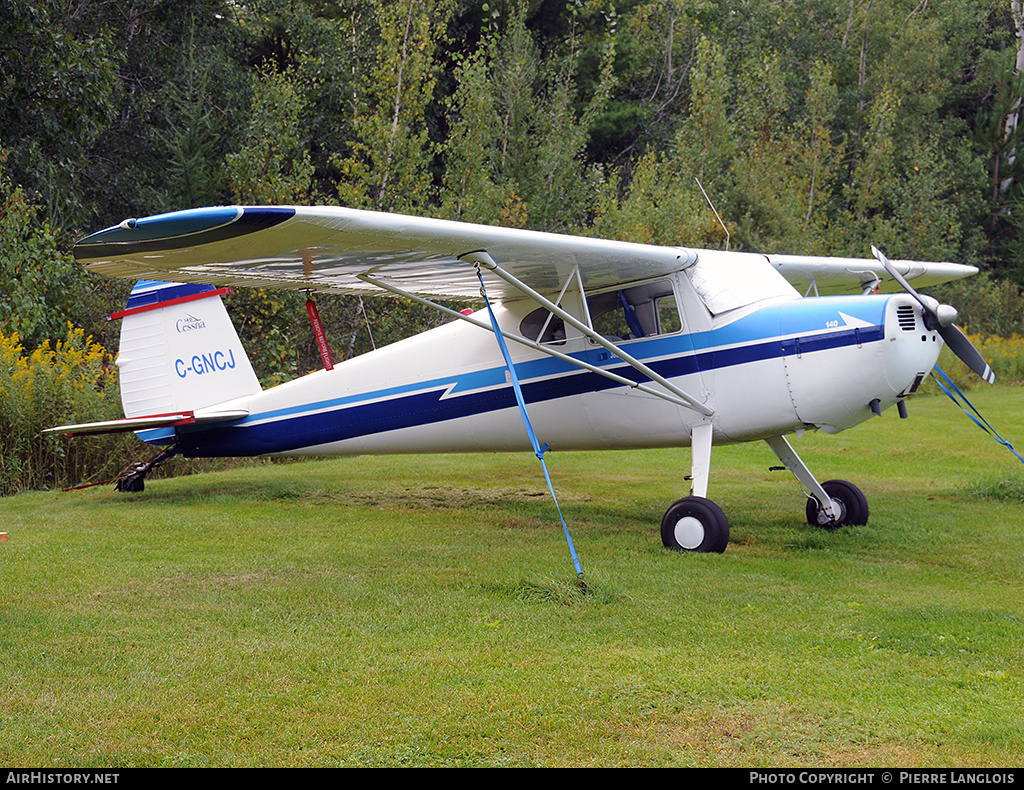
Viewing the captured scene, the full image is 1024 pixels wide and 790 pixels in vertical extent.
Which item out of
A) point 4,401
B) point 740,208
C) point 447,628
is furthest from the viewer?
point 740,208

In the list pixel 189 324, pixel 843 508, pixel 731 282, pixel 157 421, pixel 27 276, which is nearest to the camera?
pixel 731 282

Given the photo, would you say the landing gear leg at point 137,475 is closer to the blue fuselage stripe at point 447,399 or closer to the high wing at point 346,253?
the blue fuselage stripe at point 447,399

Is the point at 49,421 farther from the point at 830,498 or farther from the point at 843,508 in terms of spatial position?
the point at 843,508

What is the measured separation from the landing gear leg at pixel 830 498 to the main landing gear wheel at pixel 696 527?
1.53 meters

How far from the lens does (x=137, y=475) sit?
1068cm

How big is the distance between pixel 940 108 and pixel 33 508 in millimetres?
43973

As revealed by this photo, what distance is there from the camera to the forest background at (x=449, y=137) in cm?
1543

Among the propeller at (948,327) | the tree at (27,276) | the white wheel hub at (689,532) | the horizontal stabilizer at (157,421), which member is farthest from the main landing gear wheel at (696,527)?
the tree at (27,276)

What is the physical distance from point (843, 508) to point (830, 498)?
15 centimetres

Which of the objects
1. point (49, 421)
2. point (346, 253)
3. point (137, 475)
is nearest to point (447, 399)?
point (346, 253)

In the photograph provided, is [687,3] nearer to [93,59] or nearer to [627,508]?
[93,59]

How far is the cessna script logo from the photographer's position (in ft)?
34.8

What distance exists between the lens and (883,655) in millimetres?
4902

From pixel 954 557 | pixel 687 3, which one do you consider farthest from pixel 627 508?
pixel 687 3
